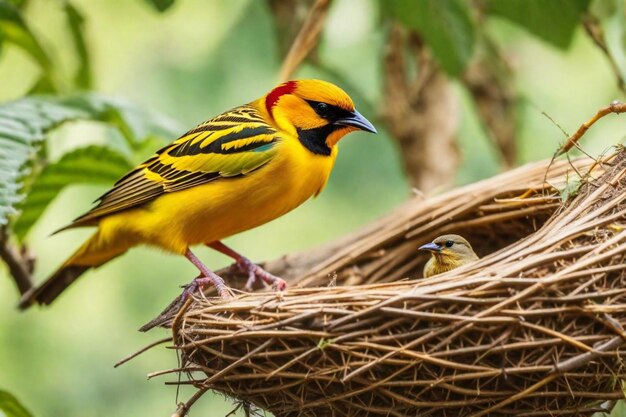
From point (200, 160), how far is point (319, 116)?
1.49 ft

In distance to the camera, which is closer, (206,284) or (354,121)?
(206,284)

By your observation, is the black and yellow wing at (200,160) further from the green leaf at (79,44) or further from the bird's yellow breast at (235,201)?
the green leaf at (79,44)

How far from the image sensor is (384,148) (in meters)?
6.94

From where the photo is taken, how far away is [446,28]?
4258 millimetres

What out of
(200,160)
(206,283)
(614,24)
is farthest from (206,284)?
(614,24)

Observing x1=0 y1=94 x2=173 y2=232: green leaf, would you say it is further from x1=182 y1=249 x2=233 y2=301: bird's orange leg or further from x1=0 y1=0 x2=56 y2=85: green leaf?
x1=182 y1=249 x2=233 y2=301: bird's orange leg

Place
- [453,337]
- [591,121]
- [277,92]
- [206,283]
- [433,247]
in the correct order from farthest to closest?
1. [277,92]
2. [433,247]
3. [206,283]
4. [591,121]
5. [453,337]

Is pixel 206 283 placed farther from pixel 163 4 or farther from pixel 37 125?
pixel 163 4

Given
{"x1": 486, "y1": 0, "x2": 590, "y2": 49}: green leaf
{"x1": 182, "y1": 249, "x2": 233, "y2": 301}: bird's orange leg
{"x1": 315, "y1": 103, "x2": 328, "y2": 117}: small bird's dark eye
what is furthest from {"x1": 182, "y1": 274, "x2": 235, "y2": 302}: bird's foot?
{"x1": 486, "y1": 0, "x2": 590, "y2": 49}: green leaf

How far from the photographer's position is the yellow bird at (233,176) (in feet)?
11.6

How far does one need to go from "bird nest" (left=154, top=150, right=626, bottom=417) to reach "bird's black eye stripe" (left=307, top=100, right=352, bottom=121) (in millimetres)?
869

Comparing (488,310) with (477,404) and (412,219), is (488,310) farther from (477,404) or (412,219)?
(412,219)

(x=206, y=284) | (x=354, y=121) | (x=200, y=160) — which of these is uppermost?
(x=354, y=121)

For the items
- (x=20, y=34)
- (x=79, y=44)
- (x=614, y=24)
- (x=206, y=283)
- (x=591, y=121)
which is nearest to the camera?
(x=591, y=121)
